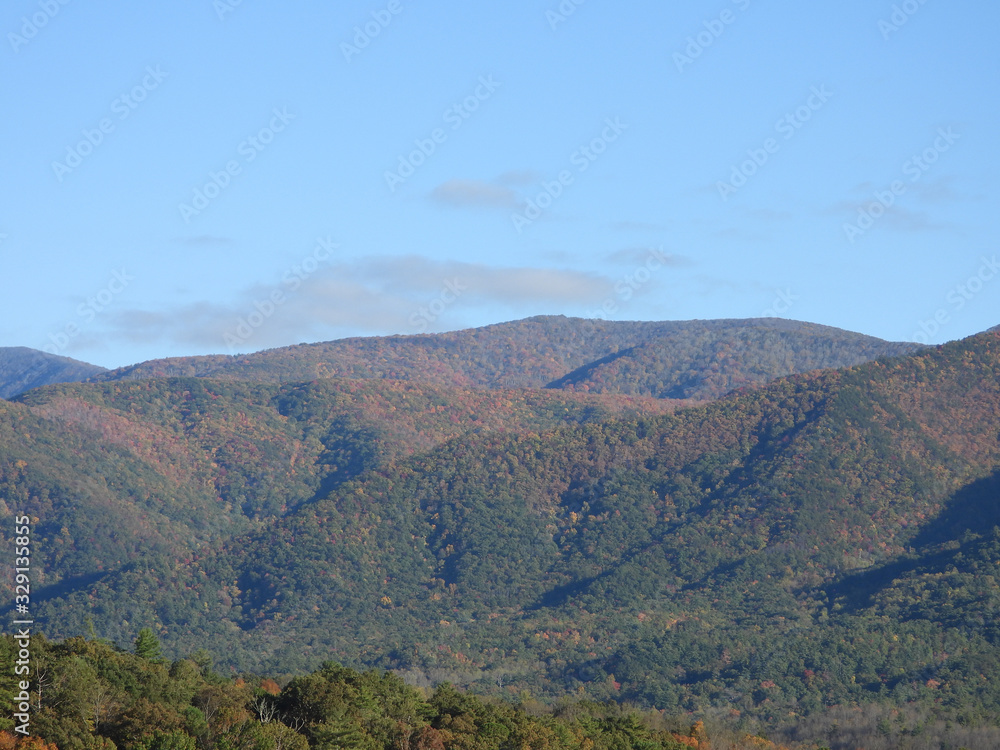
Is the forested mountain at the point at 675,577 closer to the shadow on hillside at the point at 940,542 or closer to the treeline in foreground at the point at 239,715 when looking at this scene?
the shadow on hillside at the point at 940,542

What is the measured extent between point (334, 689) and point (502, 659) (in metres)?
83.1

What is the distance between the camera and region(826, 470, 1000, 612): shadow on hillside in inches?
6309

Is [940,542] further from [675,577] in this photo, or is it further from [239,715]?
[239,715]

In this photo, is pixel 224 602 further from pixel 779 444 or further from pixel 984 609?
pixel 984 609

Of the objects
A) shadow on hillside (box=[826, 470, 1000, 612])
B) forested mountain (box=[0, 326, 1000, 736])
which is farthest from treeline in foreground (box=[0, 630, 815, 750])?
shadow on hillside (box=[826, 470, 1000, 612])

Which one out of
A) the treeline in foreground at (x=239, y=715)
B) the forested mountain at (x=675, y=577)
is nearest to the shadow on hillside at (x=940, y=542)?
the forested mountain at (x=675, y=577)

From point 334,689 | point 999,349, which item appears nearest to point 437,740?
point 334,689

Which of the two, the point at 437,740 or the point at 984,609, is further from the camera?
the point at 984,609

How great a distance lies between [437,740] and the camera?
69500mm

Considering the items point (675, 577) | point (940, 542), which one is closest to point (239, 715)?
point (675, 577)

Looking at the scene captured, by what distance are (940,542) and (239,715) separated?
121158mm

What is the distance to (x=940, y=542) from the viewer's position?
556 ft

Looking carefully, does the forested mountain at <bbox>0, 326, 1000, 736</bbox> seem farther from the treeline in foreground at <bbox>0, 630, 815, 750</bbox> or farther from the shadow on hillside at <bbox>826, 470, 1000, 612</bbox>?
the treeline in foreground at <bbox>0, 630, 815, 750</bbox>

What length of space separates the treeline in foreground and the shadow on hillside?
77.2 meters
